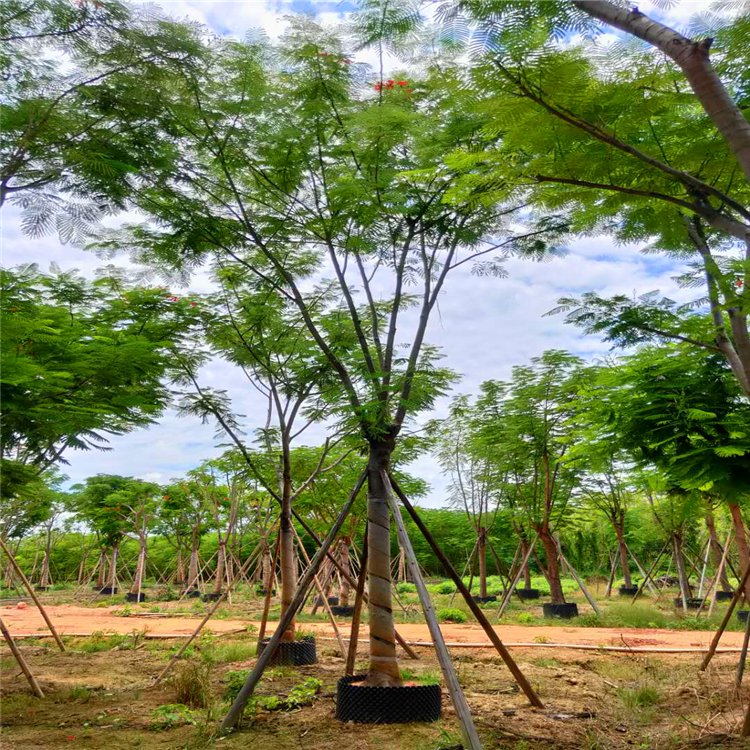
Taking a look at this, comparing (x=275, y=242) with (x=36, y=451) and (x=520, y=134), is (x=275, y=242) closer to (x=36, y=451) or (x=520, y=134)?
(x=36, y=451)

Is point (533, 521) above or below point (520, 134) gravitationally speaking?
below

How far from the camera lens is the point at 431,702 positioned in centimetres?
496

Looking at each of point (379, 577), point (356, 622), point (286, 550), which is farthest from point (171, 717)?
point (286, 550)

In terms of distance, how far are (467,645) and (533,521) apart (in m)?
5.23

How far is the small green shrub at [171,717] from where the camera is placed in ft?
16.6

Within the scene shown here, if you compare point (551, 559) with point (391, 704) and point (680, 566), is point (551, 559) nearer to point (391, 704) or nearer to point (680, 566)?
point (680, 566)

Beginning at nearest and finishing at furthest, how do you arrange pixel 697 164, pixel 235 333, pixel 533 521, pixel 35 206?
pixel 697 164 → pixel 35 206 → pixel 235 333 → pixel 533 521

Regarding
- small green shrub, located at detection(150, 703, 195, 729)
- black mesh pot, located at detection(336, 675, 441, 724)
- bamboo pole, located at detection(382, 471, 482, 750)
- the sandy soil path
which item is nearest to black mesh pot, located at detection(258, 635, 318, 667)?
small green shrub, located at detection(150, 703, 195, 729)

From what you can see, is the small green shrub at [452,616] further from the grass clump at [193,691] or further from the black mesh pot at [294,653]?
the grass clump at [193,691]

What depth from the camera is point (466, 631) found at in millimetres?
12930

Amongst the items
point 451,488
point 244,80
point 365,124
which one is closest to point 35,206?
point 244,80

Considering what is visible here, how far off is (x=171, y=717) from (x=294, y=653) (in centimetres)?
269

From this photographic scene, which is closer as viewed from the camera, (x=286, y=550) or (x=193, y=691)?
(x=193, y=691)

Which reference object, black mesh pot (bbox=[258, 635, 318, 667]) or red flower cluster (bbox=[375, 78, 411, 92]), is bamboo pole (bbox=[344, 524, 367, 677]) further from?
red flower cluster (bbox=[375, 78, 411, 92])
